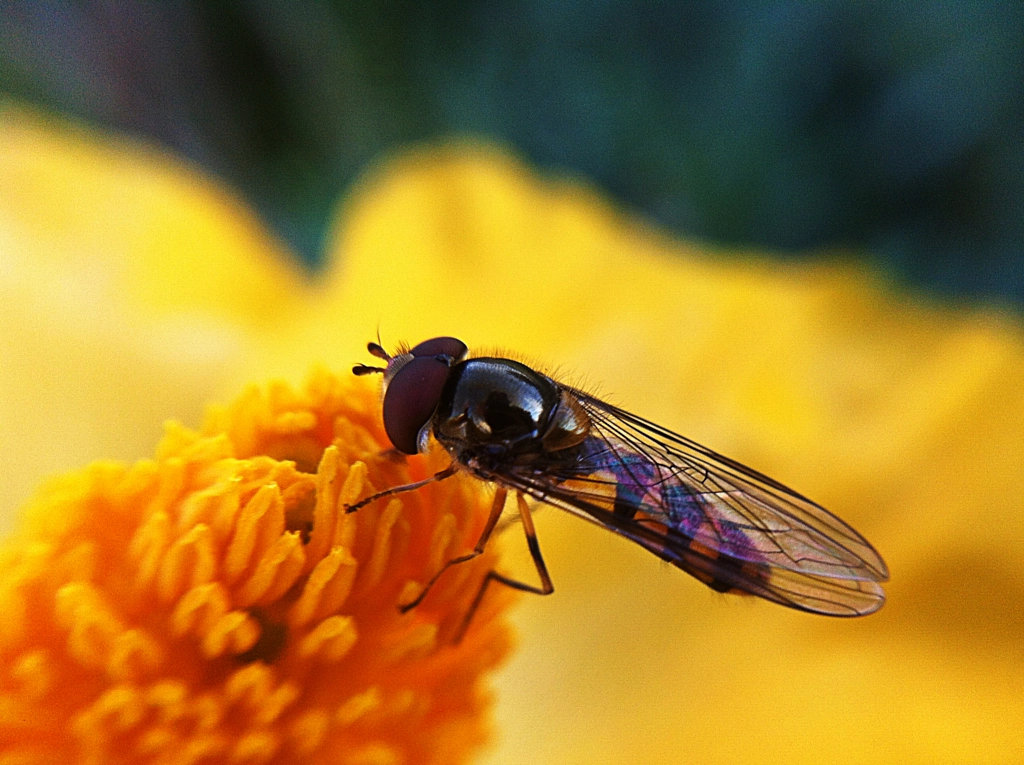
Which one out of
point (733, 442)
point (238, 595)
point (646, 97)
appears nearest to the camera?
point (238, 595)

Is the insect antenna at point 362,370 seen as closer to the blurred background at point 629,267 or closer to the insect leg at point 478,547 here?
the insect leg at point 478,547

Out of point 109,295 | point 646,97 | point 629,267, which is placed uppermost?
point 646,97

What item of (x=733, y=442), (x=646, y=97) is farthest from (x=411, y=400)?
(x=646, y=97)

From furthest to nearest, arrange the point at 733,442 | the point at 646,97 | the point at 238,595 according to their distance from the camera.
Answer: the point at 646,97
the point at 733,442
the point at 238,595

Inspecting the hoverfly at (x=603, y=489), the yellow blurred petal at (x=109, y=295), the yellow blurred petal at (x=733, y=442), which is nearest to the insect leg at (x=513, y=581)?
the hoverfly at (x=603, y=489)

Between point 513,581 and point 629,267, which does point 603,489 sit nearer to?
point 513,581

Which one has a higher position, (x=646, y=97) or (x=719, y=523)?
(x=646, y=97)

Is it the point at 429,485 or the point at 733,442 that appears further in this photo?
the point at 733,442

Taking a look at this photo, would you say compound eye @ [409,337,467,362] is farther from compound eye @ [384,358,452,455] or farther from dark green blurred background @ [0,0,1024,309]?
dark green blurred background @ [0,0,1024,309]
